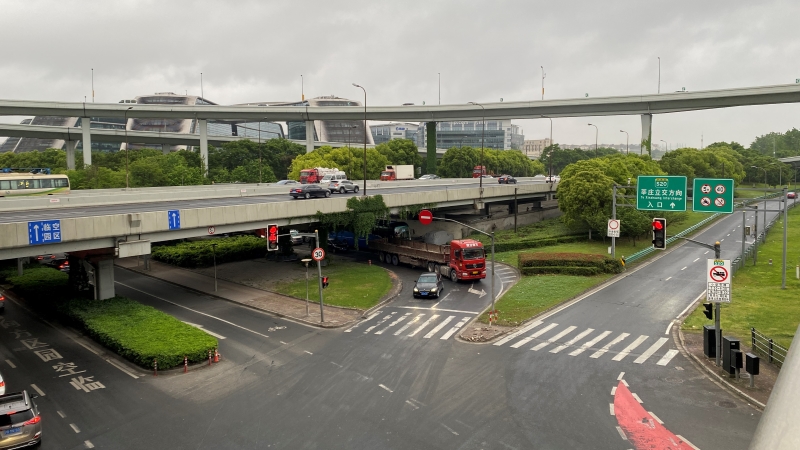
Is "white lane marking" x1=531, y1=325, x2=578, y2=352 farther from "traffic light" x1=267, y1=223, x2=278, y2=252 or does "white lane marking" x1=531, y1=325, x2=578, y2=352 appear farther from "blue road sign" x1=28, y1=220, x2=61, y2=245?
"blue road sign" x1=28, y1=220, x2=61, y2=245

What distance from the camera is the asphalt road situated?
60.3 feet

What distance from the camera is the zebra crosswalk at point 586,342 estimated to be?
26.4 metres

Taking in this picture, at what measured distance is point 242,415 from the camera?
20219 millimetres

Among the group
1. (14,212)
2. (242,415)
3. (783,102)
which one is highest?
(783,102)

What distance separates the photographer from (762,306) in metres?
33.6

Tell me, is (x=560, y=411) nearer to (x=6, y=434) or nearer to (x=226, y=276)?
(x=6, y=434)

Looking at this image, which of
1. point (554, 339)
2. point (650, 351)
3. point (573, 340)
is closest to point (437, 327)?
point (554, 339)

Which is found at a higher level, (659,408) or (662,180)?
(662,180)

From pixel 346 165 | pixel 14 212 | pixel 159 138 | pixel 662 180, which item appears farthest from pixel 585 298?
pixel 159 138

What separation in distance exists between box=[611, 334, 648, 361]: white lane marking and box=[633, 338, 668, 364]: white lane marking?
619 mm

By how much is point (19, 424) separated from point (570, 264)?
38.2 m

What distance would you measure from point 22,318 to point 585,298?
123 feet

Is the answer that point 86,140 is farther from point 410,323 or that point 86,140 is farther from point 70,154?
point 410,323

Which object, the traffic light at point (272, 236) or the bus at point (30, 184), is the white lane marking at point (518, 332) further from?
the bus at point (30, 184)
